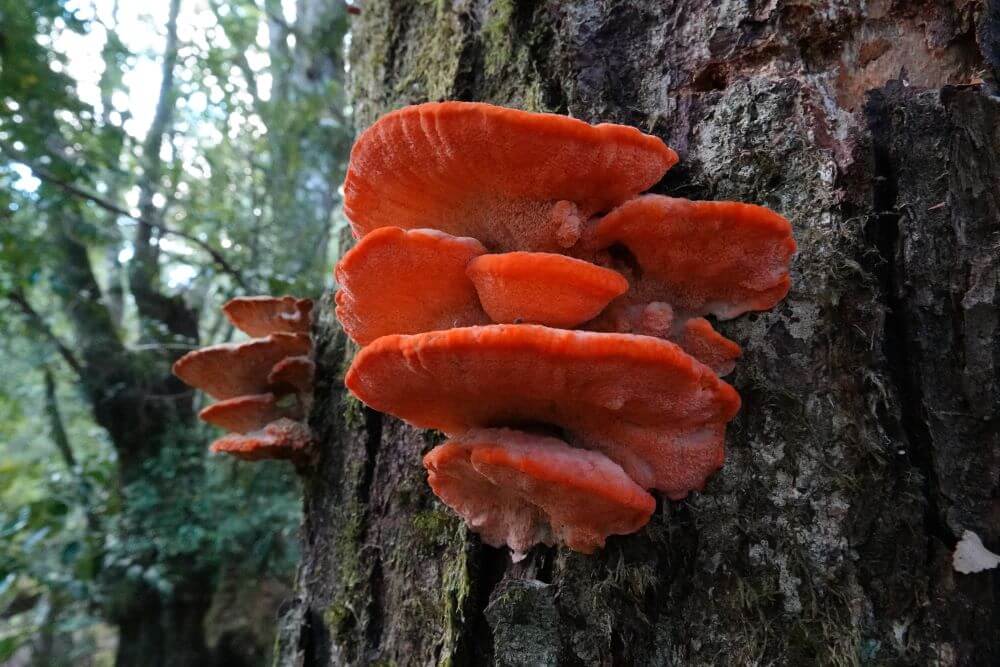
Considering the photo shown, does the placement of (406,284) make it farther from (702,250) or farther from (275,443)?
(275,443)

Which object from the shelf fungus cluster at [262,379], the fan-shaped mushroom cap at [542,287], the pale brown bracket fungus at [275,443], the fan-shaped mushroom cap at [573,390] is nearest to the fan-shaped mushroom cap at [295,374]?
the shelf fungus cluster at [262,379]

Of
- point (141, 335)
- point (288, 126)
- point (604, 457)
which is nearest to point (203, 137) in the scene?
point (288, 126)

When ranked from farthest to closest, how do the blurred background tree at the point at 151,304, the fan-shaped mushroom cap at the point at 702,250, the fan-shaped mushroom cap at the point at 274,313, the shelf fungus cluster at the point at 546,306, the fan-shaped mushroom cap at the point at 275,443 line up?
the blurred background tree at the point at 151,304 < the fan-shaped mushroom cap at the point at 274,313 < the fan-shaped mushroom cap at the point at 275,443 < the fan-shaped mushroom cap at the point at 702,250 < the shelf fungus cluster at the point at 546,306

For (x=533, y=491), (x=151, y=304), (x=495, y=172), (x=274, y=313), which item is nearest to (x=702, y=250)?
(x=495, y=172)

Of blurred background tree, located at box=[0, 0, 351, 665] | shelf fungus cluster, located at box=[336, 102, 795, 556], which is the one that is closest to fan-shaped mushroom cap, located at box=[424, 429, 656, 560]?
shelf fungus cluster, located at box=[336, 102, 795, 556]

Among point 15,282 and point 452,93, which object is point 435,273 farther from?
point 15,282

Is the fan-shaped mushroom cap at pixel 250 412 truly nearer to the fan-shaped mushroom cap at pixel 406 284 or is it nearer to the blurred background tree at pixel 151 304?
the fan-shaped mushroom cap at pixel 406 284

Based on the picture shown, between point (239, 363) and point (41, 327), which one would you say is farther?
point (41, 327)
